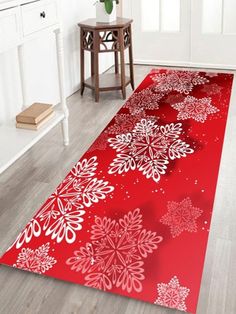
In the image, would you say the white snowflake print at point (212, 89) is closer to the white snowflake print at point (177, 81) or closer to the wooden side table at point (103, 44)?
the white snowflake print at point (177, 81)

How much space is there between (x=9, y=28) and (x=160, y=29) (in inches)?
106

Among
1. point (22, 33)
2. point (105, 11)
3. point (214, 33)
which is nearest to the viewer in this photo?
point (22, 33)

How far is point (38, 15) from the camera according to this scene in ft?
7.58

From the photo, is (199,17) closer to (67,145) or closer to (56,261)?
(67,145)

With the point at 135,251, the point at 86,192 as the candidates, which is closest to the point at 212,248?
the point at 135,251

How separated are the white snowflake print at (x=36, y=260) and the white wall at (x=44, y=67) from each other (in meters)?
1.19

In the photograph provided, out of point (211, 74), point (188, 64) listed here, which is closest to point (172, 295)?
point (211, 74)

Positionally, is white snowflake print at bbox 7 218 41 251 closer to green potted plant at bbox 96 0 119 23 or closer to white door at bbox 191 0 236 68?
green potted plant at bbox 96 0 119 23

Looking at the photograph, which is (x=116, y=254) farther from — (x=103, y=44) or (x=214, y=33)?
(x=214, y=33)

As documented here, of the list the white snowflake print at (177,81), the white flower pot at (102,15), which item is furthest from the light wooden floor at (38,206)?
the white flower pot at (102,15)

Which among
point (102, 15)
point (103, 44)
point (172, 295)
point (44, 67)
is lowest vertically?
point (172, 295)

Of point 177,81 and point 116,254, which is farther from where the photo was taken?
point 177,81

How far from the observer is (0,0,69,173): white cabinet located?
2041 mm

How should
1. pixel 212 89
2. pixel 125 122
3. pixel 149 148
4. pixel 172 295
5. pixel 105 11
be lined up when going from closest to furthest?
pixel 172 295, pixel 149 148, pixel 125 122, pixel 105 11, pixel 212 89
